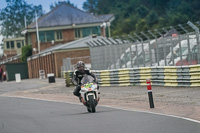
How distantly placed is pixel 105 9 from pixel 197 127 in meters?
124

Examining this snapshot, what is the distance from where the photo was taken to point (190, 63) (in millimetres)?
22438

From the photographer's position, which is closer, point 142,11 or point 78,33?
point 78,33

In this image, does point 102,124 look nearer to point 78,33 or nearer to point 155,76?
point 155,76

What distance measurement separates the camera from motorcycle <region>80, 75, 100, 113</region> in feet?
46.5

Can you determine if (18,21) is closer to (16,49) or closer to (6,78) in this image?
(16,49)

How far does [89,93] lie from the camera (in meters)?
14.2

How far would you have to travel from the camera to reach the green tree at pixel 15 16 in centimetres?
8272

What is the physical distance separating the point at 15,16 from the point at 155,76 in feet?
248

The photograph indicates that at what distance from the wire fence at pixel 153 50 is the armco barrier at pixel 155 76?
22.5 inches

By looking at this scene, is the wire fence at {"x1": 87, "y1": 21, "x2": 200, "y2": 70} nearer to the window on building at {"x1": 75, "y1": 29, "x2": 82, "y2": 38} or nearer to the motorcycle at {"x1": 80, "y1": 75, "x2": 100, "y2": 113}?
the motorcycle at {"x1": 80, "y1": 75, "x2": 100, "y2": 113}

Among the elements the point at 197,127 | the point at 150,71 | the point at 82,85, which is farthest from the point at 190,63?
the point at 197,127

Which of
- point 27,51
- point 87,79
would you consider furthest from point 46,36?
point 87,79

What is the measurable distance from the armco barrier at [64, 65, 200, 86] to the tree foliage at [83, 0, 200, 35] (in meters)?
54.6

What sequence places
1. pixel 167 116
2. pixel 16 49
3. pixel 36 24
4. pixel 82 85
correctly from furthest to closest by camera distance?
pixel 16 49, pixel 36 24, pixel 82 85, pixel 167 116
